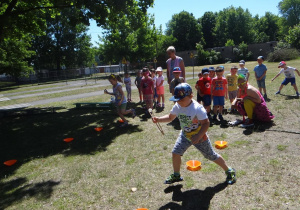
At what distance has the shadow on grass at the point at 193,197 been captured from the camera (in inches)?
135

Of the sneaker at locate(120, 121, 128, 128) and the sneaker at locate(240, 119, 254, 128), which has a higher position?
the sneaker at locate(240, 119, 254, 128)

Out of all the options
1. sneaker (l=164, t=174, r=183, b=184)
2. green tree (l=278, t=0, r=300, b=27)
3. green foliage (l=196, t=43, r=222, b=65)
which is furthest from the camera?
green tree (l=278, t=0, r=300, b=27)

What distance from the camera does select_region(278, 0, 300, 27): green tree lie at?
249 feet

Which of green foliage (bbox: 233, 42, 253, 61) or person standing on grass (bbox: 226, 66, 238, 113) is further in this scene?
green foliage (bbox: 233, 42, 253, 61)

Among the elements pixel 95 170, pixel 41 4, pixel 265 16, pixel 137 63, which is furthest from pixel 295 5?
pixel 95 170

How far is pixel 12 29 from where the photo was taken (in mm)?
11398

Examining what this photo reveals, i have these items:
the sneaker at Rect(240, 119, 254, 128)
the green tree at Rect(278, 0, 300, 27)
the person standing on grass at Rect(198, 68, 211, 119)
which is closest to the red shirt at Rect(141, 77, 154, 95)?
the person standing on grass at Rect(198, 68, 211, 119)

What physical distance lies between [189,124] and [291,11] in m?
94.2

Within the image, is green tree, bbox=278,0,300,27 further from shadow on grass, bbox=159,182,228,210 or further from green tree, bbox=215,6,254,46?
shadow on grass, bbox=159,182,228,210

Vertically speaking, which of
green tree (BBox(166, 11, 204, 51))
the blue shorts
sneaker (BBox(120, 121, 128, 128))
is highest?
green tree (BBox(166, 11, 204, 51))

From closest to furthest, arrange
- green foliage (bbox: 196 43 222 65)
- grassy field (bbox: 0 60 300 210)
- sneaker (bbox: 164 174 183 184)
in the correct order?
grassy field (bbox: 0 60 300 210) → sneaker (bbox: 164 174 183 184) → green foliage (bbox: 196 43 222 65)

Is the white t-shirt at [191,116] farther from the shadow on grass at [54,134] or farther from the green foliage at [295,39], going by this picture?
the green foliage at [295,39]

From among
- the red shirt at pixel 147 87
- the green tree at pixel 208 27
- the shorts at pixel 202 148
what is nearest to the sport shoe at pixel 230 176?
the shorts at pixel 202 148

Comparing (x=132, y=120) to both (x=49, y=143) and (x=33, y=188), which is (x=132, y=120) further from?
(x=33, y=188)
